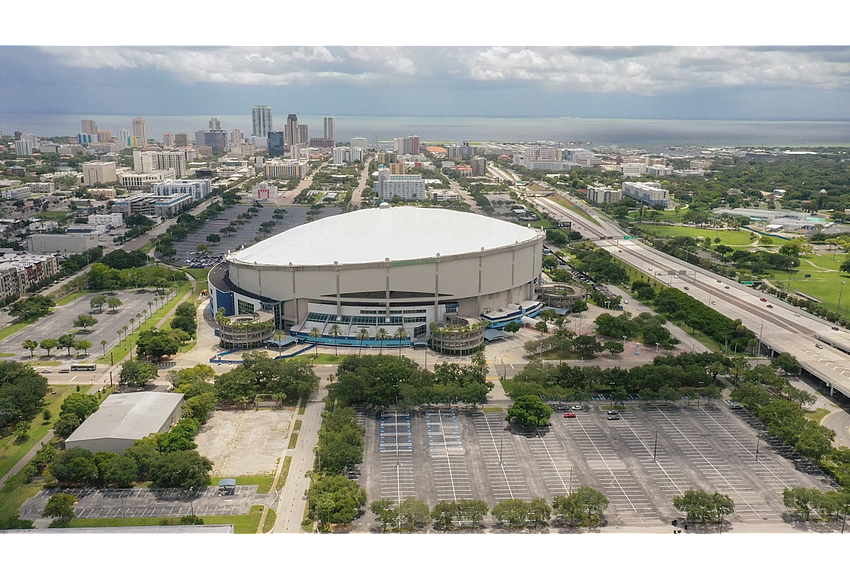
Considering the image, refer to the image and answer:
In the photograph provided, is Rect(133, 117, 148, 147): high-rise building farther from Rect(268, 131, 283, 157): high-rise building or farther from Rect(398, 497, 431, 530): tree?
Rect(398, 497, 431, 530): tree

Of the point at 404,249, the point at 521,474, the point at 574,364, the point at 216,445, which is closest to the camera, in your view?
the point at 521,474

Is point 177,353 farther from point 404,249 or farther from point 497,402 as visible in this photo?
point 497,402

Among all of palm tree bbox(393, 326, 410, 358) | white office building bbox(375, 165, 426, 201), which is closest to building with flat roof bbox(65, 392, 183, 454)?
palm tree bbox(393, 326, 410, 358)

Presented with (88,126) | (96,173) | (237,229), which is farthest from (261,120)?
(237,229)

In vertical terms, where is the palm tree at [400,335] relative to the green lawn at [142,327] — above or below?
above

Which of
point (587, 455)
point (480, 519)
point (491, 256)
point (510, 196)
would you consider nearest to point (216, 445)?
point (480, 519)

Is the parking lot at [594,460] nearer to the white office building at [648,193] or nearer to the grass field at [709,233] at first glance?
the grass field at [709,233]

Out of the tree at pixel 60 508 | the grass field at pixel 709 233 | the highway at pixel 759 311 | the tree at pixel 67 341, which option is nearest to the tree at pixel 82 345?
the tree at pixel 67 341
